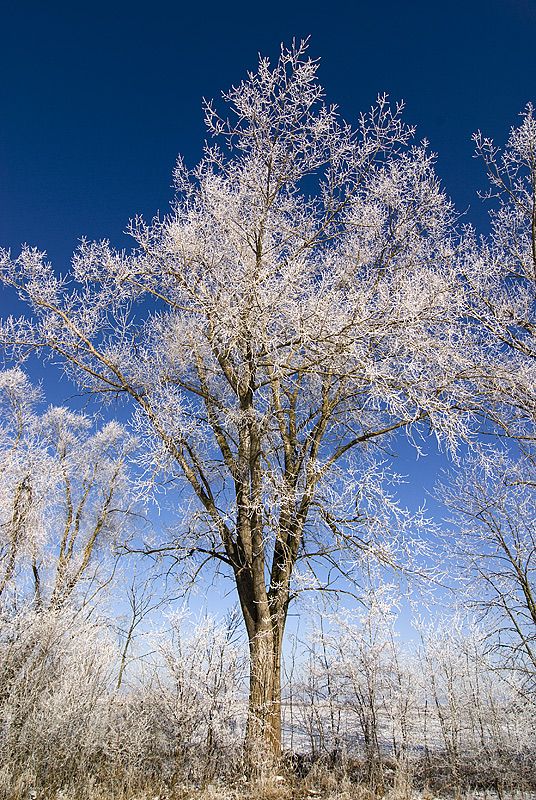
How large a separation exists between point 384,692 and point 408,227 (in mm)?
8280

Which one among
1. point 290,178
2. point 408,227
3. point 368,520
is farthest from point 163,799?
point 408,227

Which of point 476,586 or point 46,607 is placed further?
point 476,586

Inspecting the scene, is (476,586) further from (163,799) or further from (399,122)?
(399,122)

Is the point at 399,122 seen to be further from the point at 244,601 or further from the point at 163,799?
the point at 163,799

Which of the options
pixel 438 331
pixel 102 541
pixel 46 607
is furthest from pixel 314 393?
pixel 102 541

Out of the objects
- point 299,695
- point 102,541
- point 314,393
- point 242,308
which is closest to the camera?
point 242,308

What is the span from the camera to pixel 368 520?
6789 millimetres

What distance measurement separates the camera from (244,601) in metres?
6.76

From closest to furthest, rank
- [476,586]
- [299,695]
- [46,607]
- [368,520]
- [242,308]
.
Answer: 1. [242,308]
2. [368,520]
3. [299,695]
4. [46,607]
5. [476,586]

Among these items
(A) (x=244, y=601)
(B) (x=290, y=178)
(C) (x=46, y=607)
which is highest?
(B) (x=290, y=178)

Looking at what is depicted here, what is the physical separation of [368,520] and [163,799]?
397 cm

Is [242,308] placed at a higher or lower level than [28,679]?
higher

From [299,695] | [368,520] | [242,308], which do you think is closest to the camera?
[242,308]

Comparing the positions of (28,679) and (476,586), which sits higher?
(476,586)
